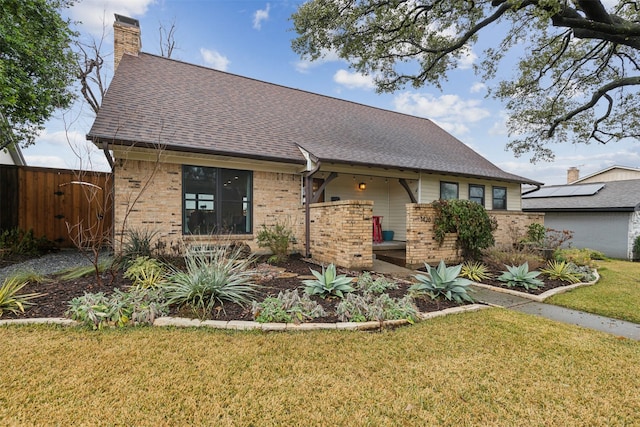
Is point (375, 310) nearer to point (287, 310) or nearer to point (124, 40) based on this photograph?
point (287, 310)

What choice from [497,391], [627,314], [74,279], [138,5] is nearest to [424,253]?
[627,314]

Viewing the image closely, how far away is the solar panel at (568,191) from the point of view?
16.2m

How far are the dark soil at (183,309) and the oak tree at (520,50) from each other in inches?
234

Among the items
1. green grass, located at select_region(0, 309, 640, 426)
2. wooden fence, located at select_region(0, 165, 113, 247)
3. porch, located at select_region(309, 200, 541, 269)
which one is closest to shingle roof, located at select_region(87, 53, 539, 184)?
porch, located at select_region(309, 200, 541, 269)

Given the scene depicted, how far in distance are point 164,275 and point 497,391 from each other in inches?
194

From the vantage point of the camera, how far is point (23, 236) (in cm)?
790

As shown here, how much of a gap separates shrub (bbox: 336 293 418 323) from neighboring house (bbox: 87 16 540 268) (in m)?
2.70

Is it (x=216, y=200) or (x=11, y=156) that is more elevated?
(x=11, y=156)

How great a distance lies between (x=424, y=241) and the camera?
7.49m

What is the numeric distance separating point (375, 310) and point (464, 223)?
487 centimetres

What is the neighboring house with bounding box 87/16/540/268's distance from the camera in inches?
275

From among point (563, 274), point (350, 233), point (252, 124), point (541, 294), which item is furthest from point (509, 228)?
point (252, 124)

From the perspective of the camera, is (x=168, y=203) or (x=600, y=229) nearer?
(x=168, y=203)

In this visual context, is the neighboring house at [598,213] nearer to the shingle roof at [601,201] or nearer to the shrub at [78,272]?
the shingle roof at [601,201]
